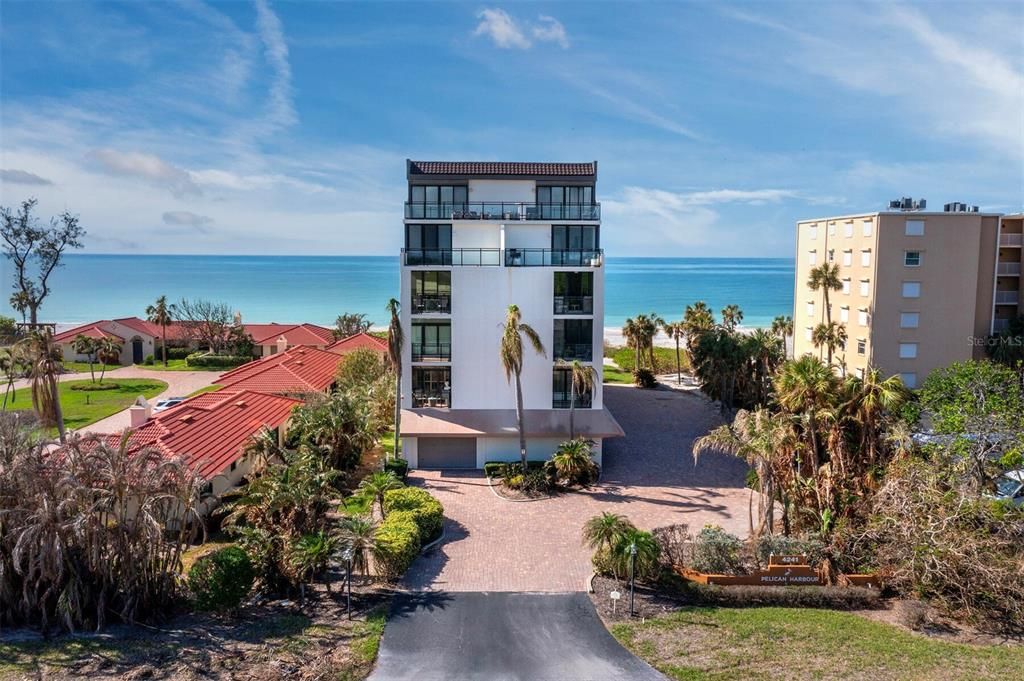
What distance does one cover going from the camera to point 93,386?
48906 mm

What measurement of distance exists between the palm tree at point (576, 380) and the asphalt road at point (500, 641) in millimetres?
11896

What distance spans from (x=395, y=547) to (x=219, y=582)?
4683 millimetres

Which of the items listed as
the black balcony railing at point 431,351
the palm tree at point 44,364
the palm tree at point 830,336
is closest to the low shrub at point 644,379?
the palm tree at point 830,336

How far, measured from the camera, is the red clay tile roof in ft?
80.1

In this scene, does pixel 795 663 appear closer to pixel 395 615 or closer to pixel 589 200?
pixel 395 615

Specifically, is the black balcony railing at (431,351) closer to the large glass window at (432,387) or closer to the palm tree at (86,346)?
the large glass window at (432,387)

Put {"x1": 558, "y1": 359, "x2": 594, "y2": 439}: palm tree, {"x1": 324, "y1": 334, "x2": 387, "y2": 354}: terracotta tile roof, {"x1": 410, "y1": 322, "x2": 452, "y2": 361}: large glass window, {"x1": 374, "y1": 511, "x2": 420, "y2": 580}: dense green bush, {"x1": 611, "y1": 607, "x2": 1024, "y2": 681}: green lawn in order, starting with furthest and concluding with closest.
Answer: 1. {"x1": 324, "y1": 334, "x2": 387, "y2": 354}: terracotta tile roof
2. {"x1": 410, "y1": 322, "x2": 452, "y2": 361}: large glass window
3. {"x1": 558, "y1": 359, "x2": 594, "y2": 439}: palm tree
4. {"x1": 374, "y1": 511, "x2": 420, "y2": 580}: dense green bush
5. {"x1": 611, "y1": 607, "x2": 1024, "y2": 681}: green lawn

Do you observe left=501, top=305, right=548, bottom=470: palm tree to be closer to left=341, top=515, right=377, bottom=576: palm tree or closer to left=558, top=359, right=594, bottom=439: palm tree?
left=558, top=359, right=594, bottom=439: palm tree

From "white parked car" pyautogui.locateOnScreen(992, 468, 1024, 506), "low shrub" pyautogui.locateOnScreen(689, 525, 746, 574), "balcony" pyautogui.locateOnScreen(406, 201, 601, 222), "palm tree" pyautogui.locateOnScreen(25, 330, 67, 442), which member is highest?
"balcony" pyautogui.locateOnScreen(406, 201, 601, 222)

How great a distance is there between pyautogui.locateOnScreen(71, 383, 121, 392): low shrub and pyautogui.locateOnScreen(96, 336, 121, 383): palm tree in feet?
9.03

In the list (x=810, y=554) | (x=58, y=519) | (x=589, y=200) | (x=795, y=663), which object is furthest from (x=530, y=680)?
(x=589, y=200)

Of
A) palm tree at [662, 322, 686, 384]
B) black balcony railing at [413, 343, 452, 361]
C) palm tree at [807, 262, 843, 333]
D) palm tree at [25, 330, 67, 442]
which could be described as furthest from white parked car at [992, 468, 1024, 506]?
palm tree at [25, 330, 67, 442]

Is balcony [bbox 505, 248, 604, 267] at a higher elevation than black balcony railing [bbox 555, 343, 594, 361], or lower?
higher

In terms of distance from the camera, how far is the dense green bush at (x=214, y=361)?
60.1 m
